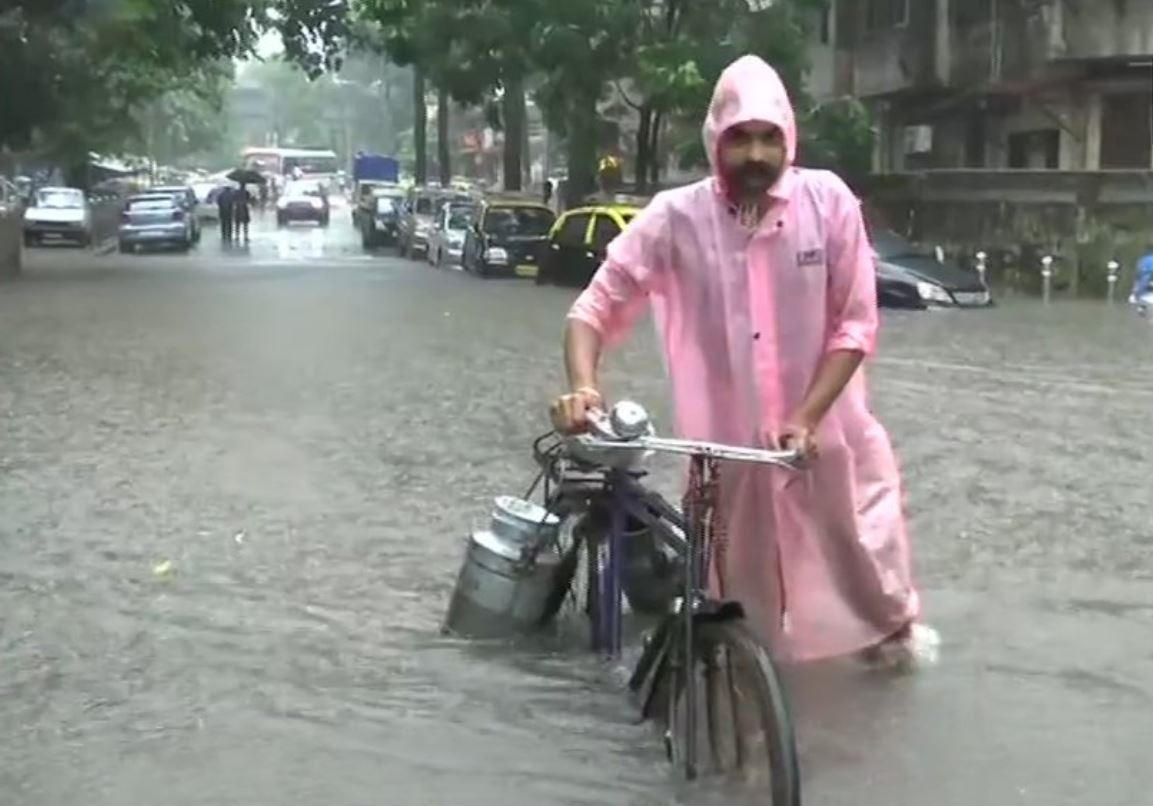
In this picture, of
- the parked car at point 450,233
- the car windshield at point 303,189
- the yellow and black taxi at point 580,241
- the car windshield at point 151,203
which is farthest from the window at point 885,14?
the car windshield at point 303,189

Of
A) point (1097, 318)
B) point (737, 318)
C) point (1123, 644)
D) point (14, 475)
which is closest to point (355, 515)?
point (14, 475)

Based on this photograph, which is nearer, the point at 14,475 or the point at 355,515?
the point at 355,515

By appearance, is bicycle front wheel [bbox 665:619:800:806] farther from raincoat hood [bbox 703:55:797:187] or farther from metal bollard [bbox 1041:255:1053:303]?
metal bollard [bbox 1041:255:1053:303]

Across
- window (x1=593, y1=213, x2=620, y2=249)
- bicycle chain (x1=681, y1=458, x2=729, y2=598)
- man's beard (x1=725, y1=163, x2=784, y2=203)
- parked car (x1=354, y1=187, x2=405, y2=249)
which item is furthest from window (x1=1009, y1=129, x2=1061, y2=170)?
bicycle chain (x1=681, y1=458, x2=729, y2=598)

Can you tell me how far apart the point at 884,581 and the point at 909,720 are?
434 mm

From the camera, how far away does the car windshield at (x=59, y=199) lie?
52781 mm

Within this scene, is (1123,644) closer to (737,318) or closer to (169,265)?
(737,318)

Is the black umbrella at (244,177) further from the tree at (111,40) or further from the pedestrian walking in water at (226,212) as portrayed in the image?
the tree at (111,40)

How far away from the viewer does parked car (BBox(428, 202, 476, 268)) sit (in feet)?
144

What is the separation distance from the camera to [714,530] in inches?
224

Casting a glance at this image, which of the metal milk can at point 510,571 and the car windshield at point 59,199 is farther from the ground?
the metal milk can at point 510,571

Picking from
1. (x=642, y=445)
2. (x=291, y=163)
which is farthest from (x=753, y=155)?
(x=291, y=163)

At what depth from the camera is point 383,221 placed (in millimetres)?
54969

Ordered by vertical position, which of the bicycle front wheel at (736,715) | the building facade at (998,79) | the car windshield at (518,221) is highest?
the building facade at (998,79)
